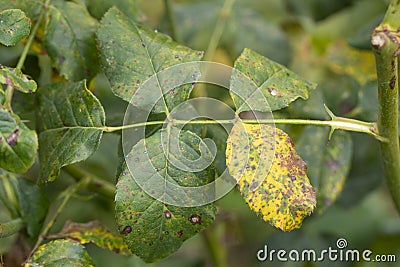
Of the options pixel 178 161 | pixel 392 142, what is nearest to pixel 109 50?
pixel 178 161

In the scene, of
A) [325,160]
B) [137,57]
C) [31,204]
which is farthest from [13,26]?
[325,160]

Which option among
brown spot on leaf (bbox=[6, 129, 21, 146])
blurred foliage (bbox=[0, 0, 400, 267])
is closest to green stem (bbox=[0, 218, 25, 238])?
brown spot on leaf (bbox=[6, 129, 21, 146])

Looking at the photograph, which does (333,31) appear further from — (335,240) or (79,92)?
(79,92)

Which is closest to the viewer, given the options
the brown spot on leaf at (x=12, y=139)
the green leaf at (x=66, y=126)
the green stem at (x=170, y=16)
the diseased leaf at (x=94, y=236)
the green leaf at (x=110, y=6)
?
the brown spot on leaf at (x=12, y=139)

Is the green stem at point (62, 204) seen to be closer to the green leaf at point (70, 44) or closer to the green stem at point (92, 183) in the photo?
the green stem at point (92, 183)

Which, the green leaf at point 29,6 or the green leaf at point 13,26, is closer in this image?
the green leaf at point 13,26

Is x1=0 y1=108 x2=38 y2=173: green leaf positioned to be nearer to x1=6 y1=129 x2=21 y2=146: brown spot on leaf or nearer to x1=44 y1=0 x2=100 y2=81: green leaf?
Result: x1=6 y1=129 x2=21 y2=146: brown spot on leaf

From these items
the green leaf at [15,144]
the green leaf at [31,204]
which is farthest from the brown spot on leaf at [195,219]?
the green leaf at [31,204]

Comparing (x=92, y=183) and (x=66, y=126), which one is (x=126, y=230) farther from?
(x=92, y=183)
